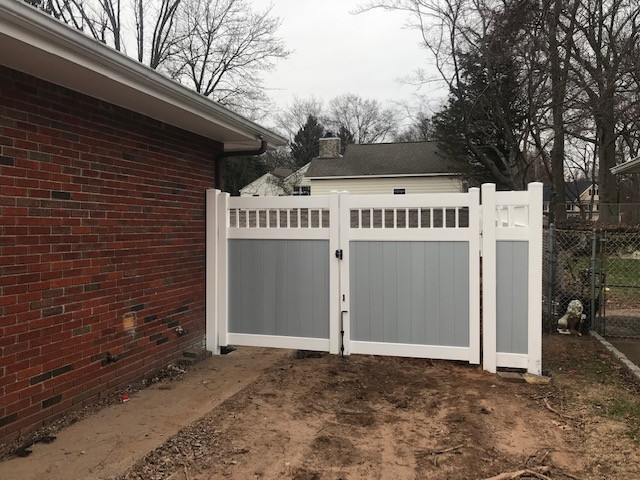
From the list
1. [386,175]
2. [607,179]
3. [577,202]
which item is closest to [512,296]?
[607,179]

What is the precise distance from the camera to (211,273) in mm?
5555

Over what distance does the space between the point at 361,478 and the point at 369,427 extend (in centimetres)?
73

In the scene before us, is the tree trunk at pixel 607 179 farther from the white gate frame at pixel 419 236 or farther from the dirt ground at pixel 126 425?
the dirt ground at pixel 126 425

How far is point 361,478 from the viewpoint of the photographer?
9.48 ft

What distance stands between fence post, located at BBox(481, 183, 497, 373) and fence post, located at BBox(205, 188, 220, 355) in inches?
114

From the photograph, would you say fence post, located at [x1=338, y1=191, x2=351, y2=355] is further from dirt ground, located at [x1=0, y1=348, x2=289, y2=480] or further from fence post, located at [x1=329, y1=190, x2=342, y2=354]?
dirt ground, located at [x1=0, y1=348, x2=289, y2=480]

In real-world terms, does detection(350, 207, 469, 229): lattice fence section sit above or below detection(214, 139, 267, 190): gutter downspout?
below

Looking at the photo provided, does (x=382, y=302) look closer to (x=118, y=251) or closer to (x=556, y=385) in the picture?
(x=556, y=385)

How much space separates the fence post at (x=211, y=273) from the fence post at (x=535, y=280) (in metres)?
3.30

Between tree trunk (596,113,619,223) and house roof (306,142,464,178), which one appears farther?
house roof (306,142,464,178)

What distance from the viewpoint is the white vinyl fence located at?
15.7 ft

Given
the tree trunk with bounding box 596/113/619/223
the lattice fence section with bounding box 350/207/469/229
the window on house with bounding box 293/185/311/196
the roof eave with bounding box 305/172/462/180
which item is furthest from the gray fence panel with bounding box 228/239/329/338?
the window on house with bounding box 293/185/311/196

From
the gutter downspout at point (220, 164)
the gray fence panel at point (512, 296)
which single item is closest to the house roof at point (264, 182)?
the gutter downspout at point (220, 164)

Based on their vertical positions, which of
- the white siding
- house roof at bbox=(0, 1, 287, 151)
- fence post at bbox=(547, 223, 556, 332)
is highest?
the white siding
